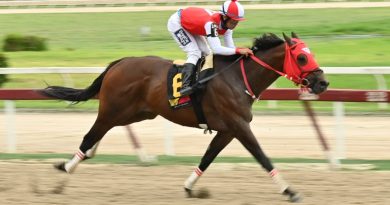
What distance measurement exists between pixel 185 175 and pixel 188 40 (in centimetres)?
156

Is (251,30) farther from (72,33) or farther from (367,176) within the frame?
(367,176)

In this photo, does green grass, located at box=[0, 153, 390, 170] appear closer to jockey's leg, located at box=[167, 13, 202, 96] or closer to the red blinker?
jockey's leg, located at box=[167, 13, 202, 96]

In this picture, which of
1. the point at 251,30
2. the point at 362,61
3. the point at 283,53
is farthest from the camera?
the point at 251,30

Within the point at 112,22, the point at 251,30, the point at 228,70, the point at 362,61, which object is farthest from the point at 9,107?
the point at 112,22

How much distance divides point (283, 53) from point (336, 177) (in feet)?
5.56

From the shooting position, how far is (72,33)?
122 ft

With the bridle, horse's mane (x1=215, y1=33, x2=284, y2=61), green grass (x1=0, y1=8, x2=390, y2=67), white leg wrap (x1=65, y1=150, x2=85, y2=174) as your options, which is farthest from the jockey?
green grass (x1=0, y1=8, x2=390, y2=67)

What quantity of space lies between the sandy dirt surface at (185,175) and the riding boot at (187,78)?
969 mm

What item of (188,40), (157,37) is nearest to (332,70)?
(188,40)

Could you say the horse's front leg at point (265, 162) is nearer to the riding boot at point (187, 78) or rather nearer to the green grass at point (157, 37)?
the riding boot at point (187, 78)

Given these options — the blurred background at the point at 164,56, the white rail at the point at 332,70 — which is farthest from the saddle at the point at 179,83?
the white rail at the point at 332,70

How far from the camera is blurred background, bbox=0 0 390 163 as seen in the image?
1137 cm

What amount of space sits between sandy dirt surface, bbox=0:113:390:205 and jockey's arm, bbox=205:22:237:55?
51.4 inches

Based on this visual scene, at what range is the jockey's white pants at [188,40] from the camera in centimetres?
788
